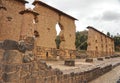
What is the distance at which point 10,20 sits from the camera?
16078 mm

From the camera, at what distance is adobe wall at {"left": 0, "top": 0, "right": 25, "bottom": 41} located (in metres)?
15.5

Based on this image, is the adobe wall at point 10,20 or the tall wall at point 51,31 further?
the tall wall at point 51,31

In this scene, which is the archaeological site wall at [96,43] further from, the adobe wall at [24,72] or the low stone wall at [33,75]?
the adobe wall at [24,72]

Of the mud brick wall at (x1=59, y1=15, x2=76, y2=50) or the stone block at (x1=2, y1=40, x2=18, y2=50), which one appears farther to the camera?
the mud brick wall at (x1=59, y1=15, x2=76, y2=50)

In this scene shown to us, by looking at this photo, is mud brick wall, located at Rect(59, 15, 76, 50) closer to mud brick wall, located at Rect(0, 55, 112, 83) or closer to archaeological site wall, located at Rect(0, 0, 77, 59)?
archaeological site wall, located at Rect(0, 0, 77, 59)

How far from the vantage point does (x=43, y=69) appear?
6.44 m

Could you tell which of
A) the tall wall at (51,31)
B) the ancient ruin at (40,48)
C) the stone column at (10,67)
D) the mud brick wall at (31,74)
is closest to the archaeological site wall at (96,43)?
the ancient ruin at (40,48)

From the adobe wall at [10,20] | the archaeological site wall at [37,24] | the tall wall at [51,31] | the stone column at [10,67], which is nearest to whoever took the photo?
the stone column at [10,67]

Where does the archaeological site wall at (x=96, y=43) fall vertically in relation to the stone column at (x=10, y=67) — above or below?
above

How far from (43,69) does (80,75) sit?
3443 mm

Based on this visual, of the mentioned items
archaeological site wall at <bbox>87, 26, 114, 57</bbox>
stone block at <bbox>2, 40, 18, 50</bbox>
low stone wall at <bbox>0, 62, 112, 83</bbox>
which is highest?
archaeological site wall at <bbox>87, 26, 114, 57</bbox>

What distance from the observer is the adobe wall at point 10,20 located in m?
15.5

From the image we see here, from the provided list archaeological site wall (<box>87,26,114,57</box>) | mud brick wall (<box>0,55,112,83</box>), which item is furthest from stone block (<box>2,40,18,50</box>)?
archaeological site wall (<box>87,26,114,57</box>)

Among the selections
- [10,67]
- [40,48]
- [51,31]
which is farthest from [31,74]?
[51,31]
